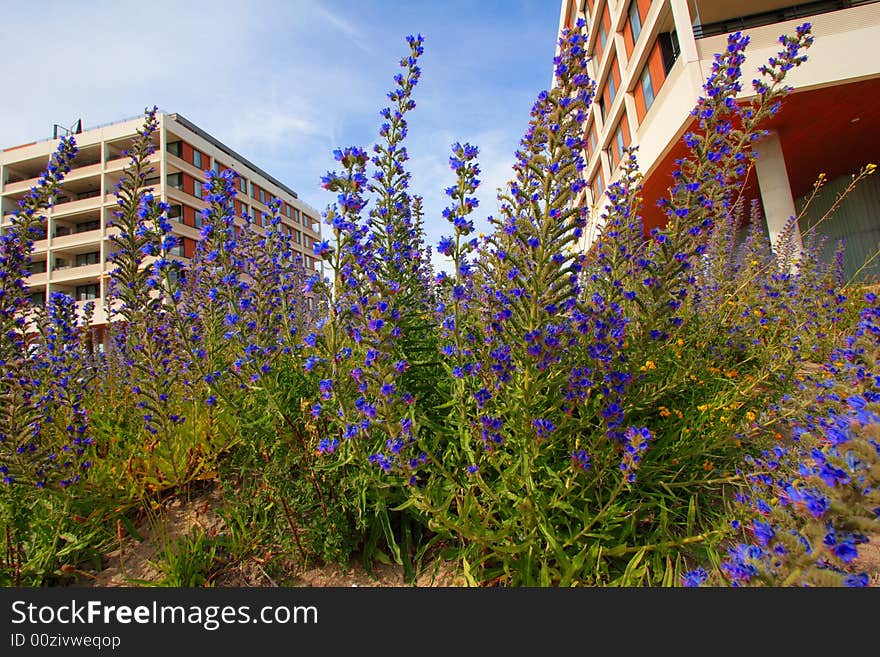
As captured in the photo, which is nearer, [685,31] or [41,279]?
[685,31]

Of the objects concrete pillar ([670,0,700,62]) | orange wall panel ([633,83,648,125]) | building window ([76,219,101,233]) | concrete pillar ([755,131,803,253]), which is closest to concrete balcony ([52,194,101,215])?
building window ([76,219,101,233])

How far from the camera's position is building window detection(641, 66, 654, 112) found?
15883mm

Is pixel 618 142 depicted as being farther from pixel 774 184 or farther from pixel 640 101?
pixel 774 184

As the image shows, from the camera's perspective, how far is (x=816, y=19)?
11.3 metres

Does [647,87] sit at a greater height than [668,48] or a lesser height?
lesser

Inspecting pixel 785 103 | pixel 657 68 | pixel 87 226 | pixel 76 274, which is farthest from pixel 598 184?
pixel 87 226

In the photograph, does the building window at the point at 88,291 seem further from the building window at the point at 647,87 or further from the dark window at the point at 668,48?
the dark window at the point at 668,48

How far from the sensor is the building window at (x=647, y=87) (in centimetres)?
1588

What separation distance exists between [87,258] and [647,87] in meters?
47.5

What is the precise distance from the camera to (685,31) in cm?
1221

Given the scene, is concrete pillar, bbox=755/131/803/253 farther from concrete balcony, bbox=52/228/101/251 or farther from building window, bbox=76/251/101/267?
building window, bbox=76/251/101/267

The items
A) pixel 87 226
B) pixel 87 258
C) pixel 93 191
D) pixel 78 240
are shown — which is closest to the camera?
pixel 78 240

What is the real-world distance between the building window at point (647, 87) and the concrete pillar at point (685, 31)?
123 inches

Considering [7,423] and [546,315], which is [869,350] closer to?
[546,315]
